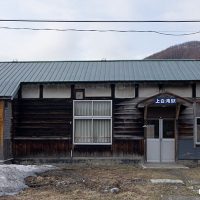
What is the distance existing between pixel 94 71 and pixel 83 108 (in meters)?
2.41

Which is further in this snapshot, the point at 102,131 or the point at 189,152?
the point at 102,131

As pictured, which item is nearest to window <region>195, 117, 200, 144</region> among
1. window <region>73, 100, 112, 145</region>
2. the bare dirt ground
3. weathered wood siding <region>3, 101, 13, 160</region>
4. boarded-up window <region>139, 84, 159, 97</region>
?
boarded-up window <region>139, 84, 159, 97</region>

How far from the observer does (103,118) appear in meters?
21.3

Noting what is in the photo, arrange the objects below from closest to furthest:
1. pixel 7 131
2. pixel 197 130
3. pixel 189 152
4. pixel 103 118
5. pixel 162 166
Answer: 1. pixel 162 166
2. pixel 7 131
3. pixel 189 152
4. pixel 197 130
5. pixel 103 118

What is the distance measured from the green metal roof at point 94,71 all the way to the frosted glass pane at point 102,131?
6.44 feet

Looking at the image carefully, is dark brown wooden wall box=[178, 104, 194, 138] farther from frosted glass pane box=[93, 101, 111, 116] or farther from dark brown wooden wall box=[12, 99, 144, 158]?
frosted glass pane box=[93, 101, 111, 116]

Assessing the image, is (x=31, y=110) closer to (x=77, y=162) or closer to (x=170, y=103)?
(x=77, y=162)

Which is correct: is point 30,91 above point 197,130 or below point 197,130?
above

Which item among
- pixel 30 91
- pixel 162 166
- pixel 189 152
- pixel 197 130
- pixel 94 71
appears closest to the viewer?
pixel 162 166

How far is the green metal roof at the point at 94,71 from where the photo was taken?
2139 cm

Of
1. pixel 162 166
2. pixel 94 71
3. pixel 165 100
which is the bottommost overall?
pixel 162 166

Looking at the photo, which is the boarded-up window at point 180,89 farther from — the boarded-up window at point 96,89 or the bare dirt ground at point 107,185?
the bare dirt ground at point 107,185

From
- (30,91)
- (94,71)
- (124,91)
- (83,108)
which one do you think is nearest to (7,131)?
(30,91)

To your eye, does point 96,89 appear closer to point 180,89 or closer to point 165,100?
point 165,100
